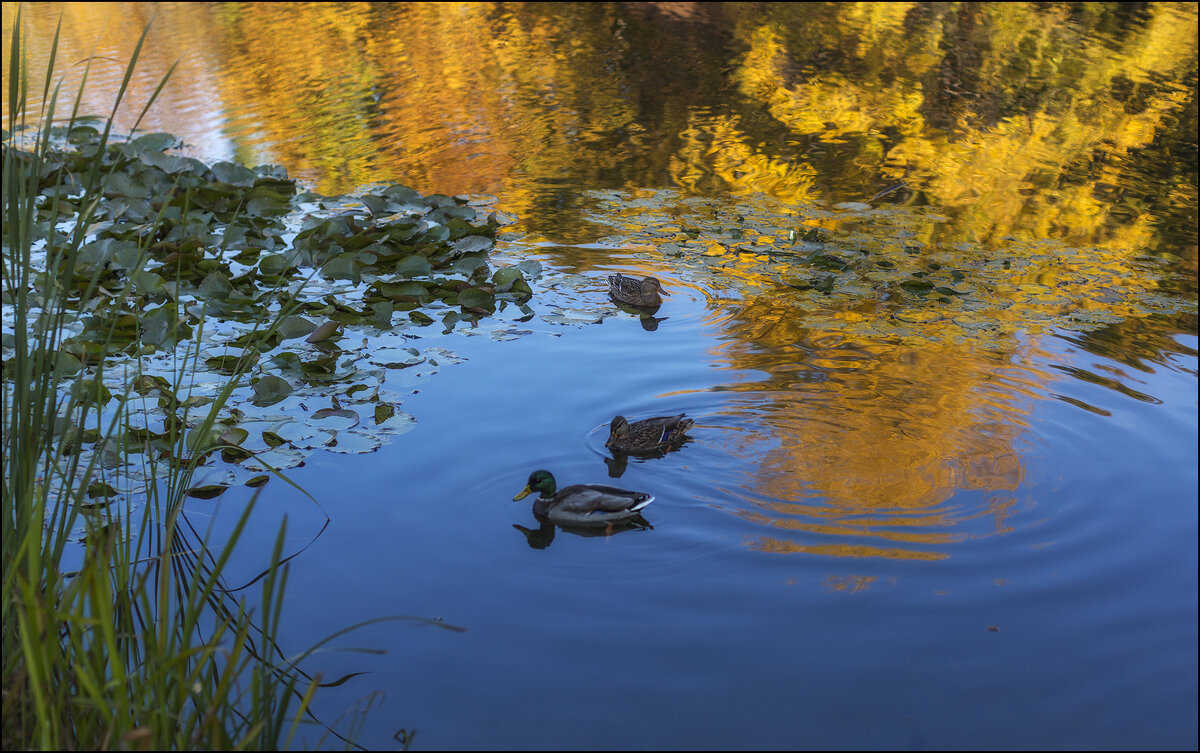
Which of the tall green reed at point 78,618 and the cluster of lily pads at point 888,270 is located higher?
the tall green reed at point 78,618

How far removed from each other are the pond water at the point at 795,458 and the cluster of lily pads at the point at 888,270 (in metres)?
0.03

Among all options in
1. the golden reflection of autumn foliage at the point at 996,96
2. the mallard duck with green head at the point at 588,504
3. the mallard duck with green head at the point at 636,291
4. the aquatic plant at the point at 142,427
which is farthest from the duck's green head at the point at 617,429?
the golden reflection of autumn foliage at the point at 996,96

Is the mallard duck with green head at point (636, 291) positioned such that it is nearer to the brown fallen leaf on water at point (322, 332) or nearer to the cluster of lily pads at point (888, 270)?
the cluster of lily pads at point (888, 270)

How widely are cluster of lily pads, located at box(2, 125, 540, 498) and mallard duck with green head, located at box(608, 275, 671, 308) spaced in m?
0.59

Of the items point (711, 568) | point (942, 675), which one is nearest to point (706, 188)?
point (711, 568)

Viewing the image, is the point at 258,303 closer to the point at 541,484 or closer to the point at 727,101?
the point at 541,484

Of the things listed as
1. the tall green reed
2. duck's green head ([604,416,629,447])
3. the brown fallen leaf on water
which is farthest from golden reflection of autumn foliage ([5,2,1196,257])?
the tall green reed

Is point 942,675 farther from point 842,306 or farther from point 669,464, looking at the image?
point 842,306

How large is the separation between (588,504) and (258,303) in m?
3.14

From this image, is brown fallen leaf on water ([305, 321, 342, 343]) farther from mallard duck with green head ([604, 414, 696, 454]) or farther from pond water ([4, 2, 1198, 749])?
mallard duck with green head ([604, 414, 696, 454])

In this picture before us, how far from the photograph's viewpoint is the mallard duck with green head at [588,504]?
398 cm

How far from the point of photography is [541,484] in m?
4.12

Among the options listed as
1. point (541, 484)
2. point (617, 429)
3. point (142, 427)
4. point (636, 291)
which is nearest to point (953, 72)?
point (636, 291)

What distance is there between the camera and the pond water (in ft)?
10.3
